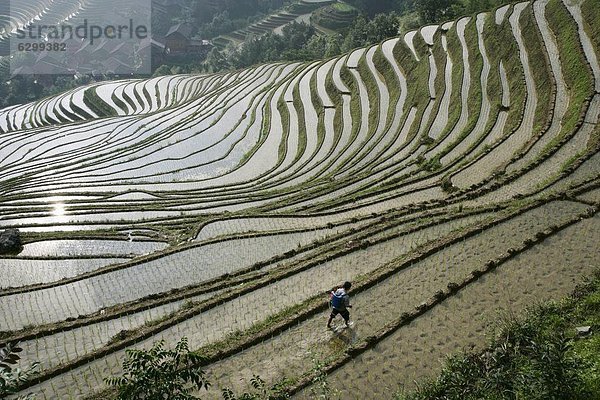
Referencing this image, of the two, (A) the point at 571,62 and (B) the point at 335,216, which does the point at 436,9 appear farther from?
(B) the point at 335,216

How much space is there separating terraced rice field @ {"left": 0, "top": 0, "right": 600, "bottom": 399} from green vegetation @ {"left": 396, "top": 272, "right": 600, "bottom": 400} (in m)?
0.78

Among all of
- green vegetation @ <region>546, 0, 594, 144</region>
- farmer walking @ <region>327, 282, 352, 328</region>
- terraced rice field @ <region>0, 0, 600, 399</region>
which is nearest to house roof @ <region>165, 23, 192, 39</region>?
terraced rice field @ <region>0, 0, 600, 399</region>

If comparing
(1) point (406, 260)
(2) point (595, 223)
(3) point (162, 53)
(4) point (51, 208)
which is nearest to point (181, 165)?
(4) point (51, 208)

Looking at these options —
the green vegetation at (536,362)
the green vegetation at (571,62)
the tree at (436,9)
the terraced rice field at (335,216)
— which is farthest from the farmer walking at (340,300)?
the tree at (436,9)

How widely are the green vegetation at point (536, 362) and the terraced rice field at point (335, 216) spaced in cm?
78

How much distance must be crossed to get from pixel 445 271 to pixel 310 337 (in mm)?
3461

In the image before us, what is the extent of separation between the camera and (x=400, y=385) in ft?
24.5

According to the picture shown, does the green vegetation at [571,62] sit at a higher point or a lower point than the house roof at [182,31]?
lower

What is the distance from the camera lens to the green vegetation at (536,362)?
5.54 meters

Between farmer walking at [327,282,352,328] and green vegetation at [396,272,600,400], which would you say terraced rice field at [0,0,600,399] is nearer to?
farmer walking at [327,282,352,328]

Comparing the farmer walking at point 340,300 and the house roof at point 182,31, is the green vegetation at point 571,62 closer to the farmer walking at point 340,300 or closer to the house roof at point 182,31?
the farmer walking at point 340,300

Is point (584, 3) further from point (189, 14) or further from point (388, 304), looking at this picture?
point (189, 14)

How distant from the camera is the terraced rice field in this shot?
8844 millimetres

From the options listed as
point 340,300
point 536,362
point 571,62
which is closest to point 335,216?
point 340,300
